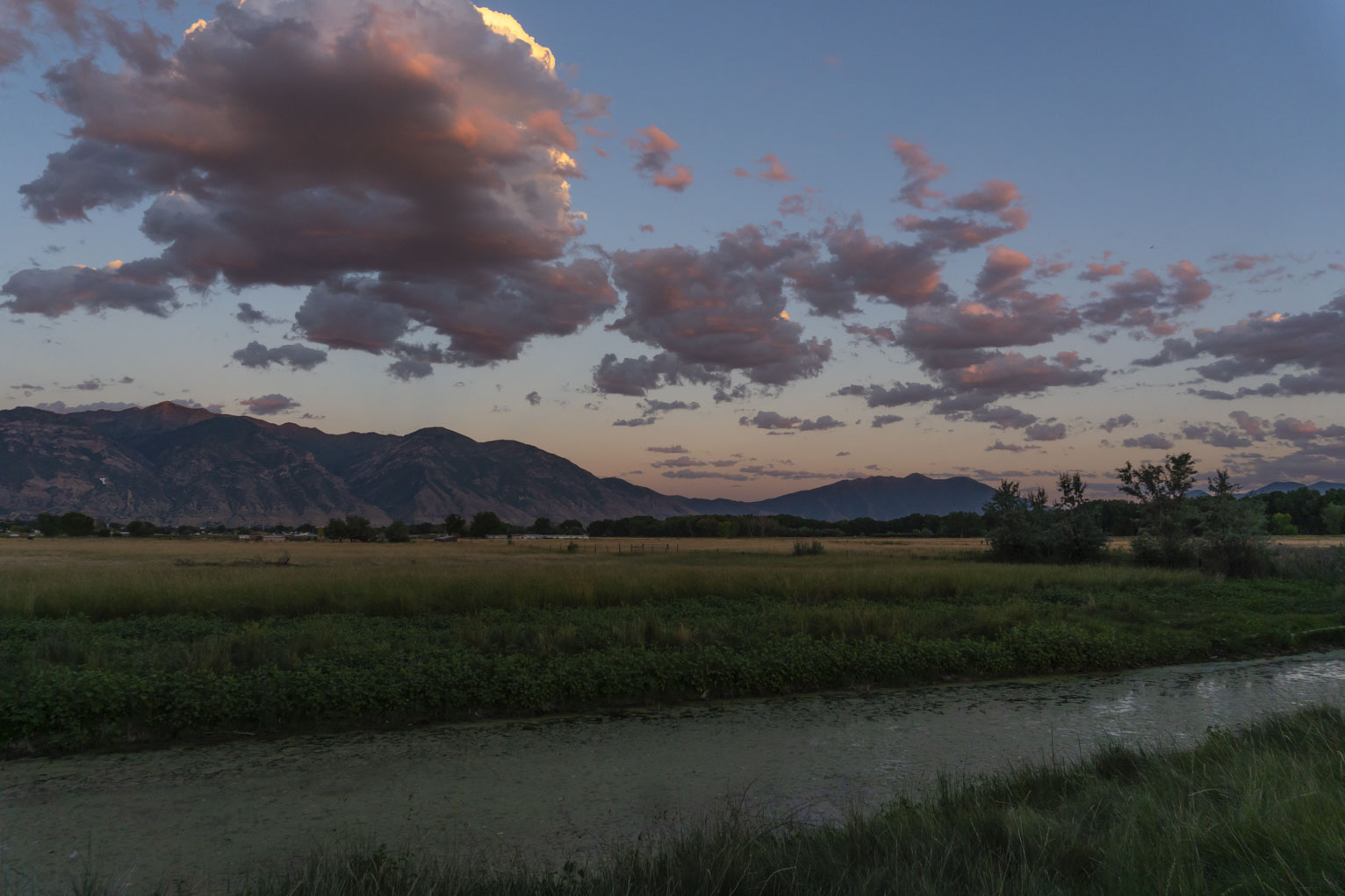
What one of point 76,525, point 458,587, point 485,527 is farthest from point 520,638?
point 76,525

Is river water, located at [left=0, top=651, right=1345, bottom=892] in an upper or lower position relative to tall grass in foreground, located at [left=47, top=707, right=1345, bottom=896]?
lower

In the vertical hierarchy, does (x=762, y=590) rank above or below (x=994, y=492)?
below

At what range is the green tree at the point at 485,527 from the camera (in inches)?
4560

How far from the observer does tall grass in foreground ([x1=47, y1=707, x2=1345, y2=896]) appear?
4102 millimetres

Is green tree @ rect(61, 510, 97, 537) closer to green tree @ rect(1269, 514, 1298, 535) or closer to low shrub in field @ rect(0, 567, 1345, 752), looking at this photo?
low shrub in field @ rect(0, 567, 1345, 752)

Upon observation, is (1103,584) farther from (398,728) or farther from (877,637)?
(398,728)

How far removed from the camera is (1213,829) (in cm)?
466

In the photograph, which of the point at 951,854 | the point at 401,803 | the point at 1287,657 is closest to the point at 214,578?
the point at 401,803

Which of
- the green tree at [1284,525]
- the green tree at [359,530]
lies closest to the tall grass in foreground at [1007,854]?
the green tree at [359,530]

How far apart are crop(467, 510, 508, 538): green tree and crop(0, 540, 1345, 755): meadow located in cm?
8966

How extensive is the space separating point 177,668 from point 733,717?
866cm

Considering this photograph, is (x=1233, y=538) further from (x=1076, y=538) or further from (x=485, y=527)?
(x=485, y=527)

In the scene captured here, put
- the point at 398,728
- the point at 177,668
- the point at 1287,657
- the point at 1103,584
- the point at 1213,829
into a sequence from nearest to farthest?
the point at 1213,829, the point at 398,728, the point at 177,668, the point at 1287,657, the point at 1103,584

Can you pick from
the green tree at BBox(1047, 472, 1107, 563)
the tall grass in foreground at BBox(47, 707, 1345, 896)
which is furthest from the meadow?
the green tree at BBox(1047, 472, 1107, 563)
